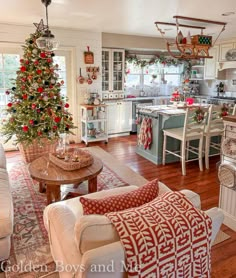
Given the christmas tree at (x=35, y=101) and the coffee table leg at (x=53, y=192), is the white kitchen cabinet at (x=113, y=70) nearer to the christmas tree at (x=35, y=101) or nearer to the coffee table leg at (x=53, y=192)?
the christmas tree at (x=35, y=101)

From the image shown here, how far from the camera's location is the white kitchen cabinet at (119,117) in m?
6.23

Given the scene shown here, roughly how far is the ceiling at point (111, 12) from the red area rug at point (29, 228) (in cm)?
241

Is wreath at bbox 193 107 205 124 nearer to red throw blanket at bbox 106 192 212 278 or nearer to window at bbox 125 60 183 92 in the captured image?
red throw blanket at bbox 106 192 212 278

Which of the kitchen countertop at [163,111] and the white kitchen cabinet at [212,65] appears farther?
the white kitchen cabinet at [212,65]

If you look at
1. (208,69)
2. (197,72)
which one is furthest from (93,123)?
(197,72)

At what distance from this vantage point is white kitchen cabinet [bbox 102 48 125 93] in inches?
239

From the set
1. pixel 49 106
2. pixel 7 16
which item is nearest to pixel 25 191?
pixel 49 106

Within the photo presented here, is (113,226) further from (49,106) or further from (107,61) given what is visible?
(107,61)

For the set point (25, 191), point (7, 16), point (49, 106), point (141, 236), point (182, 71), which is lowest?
point (25, 191)

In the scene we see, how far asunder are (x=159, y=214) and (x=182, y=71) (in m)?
7.17

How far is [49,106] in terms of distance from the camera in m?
4.06

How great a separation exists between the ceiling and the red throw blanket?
2862mm

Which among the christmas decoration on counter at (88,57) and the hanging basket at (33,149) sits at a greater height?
the christmas decoration on counter at (88,57)

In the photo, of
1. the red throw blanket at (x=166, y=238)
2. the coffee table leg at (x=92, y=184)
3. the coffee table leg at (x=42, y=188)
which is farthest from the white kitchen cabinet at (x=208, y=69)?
the red throw blanket at (x=166, y=238)
